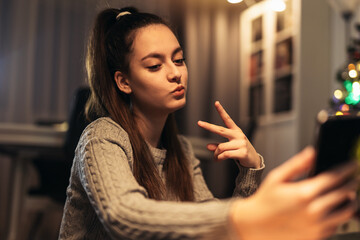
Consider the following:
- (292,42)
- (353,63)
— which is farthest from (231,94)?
(353,63)

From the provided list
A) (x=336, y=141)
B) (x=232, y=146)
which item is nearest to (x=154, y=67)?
(x=232, y=146)

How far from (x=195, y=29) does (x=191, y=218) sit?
4.20m

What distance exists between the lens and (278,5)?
3.78m

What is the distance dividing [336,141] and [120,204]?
0.27 meters

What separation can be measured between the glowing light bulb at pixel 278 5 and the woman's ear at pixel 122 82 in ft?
10.1

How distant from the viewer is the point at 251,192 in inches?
36.6

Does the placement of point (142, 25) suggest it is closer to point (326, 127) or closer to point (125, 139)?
point (125, 139)

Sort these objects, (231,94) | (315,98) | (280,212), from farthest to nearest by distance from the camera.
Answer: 1. (231,94)
2. (315,98)
3. (280,212)

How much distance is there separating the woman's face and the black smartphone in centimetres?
46

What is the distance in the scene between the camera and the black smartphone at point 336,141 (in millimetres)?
418

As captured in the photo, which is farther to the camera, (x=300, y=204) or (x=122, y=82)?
(x=122, y=82)

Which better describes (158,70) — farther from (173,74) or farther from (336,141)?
(336,141)

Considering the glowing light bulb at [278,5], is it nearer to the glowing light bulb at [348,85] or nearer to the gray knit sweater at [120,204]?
the glowing light bulb at [348,85]

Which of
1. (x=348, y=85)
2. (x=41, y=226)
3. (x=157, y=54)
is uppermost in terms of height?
(x=157, y=54)
